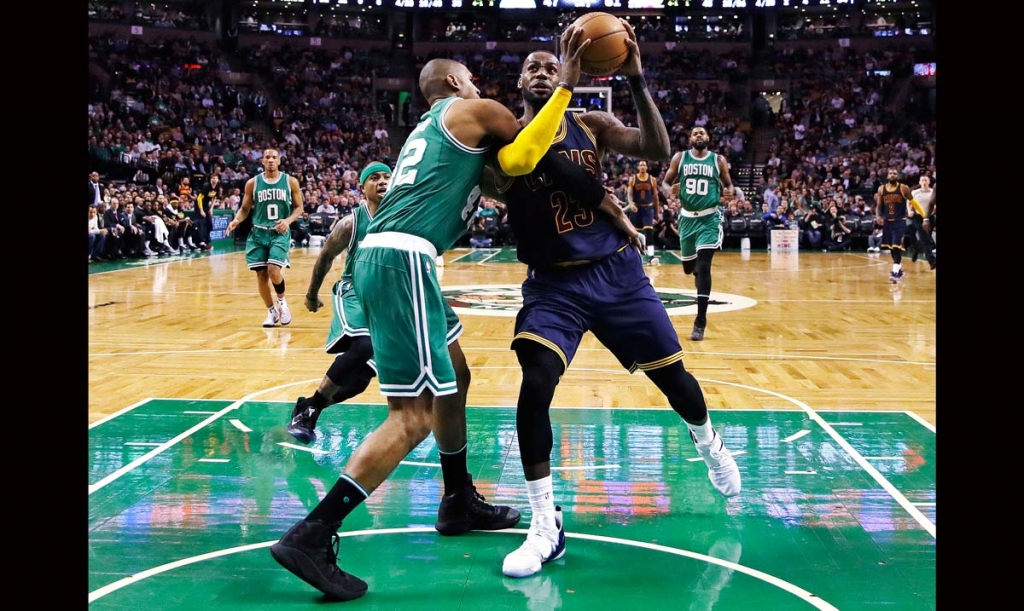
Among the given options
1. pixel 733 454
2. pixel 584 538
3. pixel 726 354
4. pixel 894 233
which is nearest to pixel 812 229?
pixel 894 233

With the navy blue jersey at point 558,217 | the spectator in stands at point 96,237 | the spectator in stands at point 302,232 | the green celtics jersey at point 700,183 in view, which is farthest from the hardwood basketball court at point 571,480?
the spectator in stands at point 302,232

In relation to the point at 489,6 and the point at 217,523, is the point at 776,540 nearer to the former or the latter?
the point at 217,523

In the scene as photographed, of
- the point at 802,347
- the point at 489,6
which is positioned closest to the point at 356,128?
the point at 489,6

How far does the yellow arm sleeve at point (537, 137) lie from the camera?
139 inches

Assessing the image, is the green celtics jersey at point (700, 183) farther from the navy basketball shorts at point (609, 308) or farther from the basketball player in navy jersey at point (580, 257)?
the navy basketball shorts at point (609, 308)

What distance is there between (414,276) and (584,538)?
1.31m

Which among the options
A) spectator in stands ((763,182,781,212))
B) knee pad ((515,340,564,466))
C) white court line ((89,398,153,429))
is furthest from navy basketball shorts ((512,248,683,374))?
spectator in stands ((763,182,781,212))

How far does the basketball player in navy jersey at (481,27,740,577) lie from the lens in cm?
398

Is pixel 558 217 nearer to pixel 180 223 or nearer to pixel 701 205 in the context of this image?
pixel 701 205

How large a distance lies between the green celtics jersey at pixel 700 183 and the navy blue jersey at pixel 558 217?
243 inches

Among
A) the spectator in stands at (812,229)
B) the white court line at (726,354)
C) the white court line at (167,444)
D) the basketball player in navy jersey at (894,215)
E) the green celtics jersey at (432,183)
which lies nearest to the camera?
the green celtics jersey at (432,183)

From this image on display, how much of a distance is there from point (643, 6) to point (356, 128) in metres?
12.3

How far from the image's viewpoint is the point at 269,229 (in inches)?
409

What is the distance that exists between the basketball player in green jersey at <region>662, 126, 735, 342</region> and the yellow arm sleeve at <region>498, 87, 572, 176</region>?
640cm
